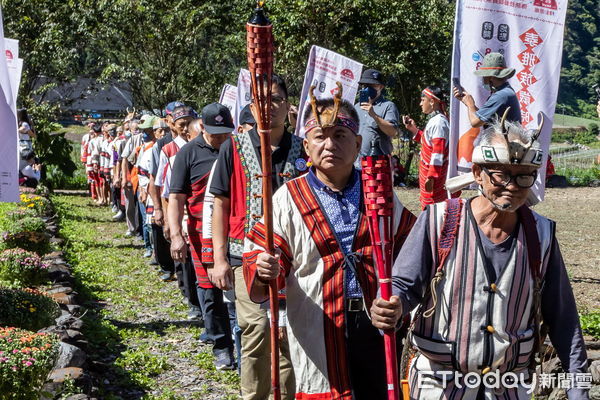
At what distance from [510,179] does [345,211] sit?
89 centimetres

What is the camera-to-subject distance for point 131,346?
824 centimetres

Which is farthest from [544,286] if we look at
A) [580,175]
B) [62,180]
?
[580,175]

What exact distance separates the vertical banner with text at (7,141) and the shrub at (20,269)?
3.13 m

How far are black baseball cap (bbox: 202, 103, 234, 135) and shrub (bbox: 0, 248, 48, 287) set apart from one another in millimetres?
3488

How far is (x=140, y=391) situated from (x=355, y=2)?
1631 cm

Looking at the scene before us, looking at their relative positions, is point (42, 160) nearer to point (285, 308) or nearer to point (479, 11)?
point (479, 11)

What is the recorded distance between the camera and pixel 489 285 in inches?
131

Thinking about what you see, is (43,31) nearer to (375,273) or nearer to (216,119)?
(216,119)

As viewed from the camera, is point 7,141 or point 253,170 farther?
point 7,141

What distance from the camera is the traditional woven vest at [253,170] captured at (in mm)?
5129

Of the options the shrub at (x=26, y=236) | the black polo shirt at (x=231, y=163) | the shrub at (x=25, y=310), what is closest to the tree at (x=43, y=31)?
the shrub at (x=26, y=236)

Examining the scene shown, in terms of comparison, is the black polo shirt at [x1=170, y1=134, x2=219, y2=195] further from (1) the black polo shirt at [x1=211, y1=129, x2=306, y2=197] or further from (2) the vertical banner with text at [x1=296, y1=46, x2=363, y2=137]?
(2) the vertical banner with text at [x1=296, y1=46, x2=363, y2=137]

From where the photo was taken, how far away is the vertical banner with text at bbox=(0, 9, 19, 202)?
6375 millimetres

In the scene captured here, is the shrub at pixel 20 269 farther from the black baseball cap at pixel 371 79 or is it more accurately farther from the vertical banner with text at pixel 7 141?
the black baseball cap at pixel 371 79
